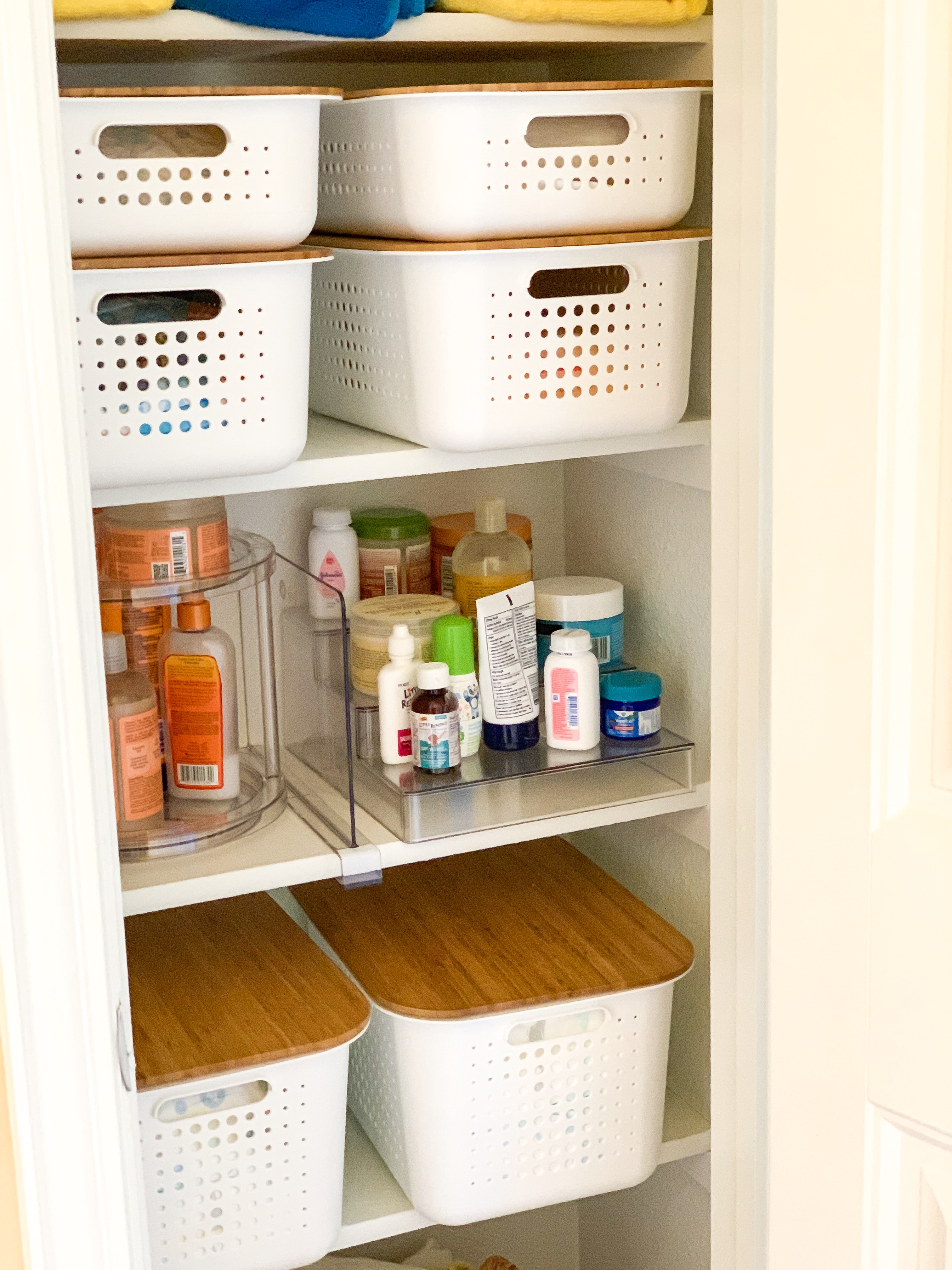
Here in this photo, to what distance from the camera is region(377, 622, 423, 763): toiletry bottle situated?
1325 mm

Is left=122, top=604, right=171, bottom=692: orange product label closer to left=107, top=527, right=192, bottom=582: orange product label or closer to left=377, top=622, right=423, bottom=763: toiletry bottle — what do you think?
left=107, top=527, right=192, bottom=582: orange product label

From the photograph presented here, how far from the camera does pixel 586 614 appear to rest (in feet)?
4.69

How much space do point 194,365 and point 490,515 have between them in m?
0.40

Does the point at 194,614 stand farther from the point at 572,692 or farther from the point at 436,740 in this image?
the point at 572,692

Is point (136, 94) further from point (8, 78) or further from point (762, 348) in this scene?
point (762, 348)

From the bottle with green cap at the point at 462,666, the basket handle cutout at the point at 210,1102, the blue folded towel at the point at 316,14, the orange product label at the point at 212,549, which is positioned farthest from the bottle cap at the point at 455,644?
the blue folded towel at the point at 316,14

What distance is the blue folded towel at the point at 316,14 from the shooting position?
108 centimetres

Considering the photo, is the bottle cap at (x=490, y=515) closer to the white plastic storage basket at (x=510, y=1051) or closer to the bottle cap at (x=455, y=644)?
the bottle cap at (x=455, y=644)

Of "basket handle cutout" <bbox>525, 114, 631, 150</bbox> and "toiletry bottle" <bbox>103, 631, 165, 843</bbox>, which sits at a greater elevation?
"basket handle cutout" <bbox>525, 114, 631, 150</bbox>

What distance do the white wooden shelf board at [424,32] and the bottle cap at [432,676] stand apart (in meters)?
0.54

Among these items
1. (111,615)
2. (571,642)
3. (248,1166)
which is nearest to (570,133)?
(571,642)

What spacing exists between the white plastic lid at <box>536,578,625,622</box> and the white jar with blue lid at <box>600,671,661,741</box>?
2.7 inches

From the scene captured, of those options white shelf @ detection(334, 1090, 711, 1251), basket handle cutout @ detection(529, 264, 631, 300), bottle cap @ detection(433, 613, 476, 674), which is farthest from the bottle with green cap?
white shelf @ detection(334, 1090, 711, 1251)

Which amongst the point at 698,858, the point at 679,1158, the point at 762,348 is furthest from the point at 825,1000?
the point at 679,1158
